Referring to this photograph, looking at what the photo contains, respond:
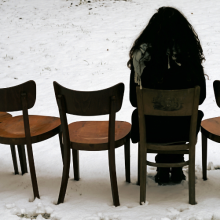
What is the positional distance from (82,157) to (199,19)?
7.34m

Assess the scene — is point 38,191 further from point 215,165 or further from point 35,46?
point 35,46

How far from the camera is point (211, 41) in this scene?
746 cm

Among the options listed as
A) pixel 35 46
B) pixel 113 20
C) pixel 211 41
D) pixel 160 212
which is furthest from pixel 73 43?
pixel 160 212

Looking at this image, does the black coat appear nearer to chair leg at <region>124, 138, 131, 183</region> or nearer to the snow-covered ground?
chair leg at <region>124, 138, 131, 183</region>

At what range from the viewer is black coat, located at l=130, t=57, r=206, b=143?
2.09 meters

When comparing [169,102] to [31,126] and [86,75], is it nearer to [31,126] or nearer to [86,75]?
[31,126]

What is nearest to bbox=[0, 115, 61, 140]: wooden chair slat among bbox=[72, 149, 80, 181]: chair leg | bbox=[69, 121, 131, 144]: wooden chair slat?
bbox=[69, 121, 131, 144]: wooden chair slat

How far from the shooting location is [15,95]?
86.0 inches

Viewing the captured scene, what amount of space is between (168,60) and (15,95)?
1225mm

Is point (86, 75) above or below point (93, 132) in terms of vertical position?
below

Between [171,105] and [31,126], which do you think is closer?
[171,105]

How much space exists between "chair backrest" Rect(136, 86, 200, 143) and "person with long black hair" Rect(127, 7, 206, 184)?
6.8 inches

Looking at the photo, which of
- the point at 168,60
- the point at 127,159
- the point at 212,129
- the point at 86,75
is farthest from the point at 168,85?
the point at 86,75

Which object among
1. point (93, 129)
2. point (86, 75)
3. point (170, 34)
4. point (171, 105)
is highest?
point (170, 34)
